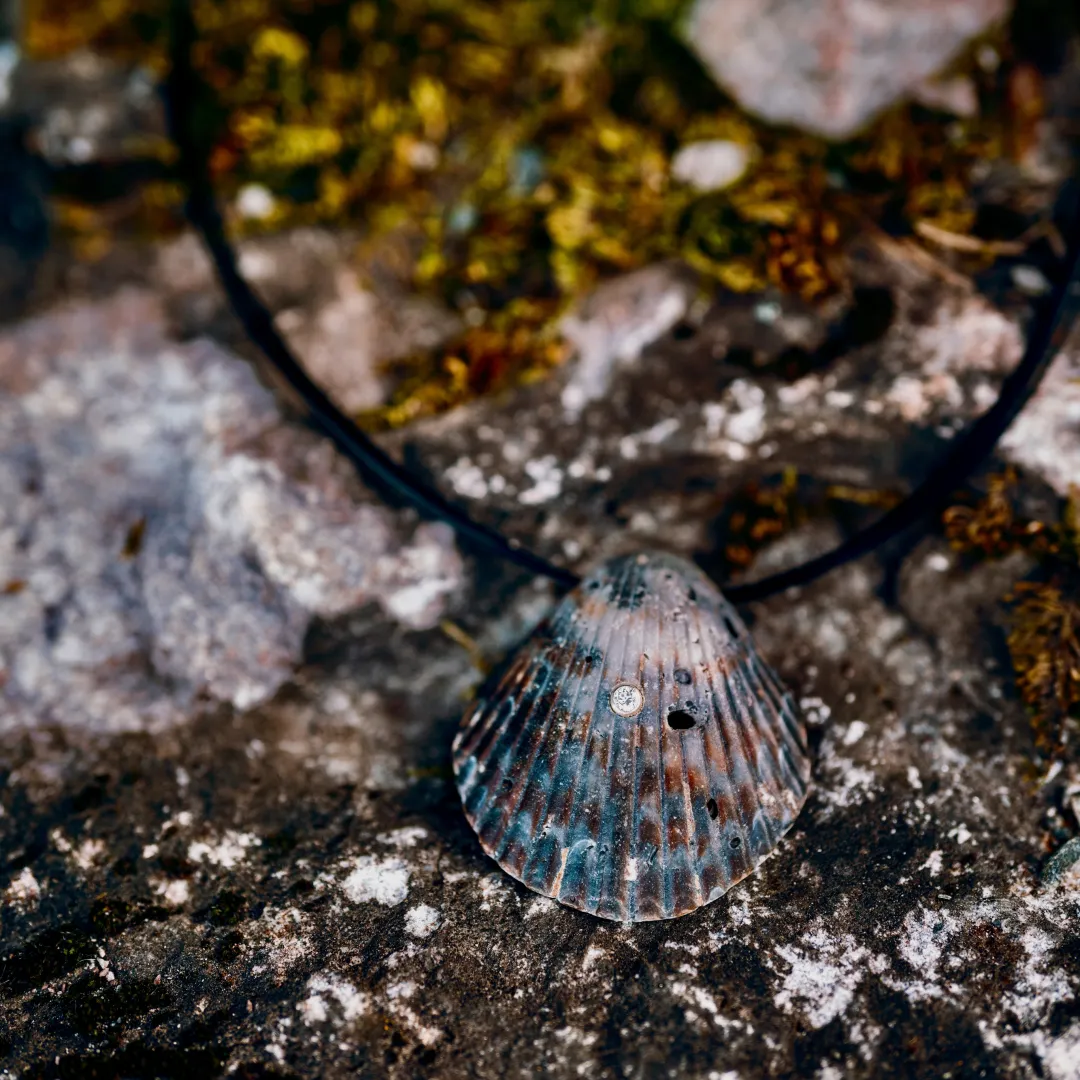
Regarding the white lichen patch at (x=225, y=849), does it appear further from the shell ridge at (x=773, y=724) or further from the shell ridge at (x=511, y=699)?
the shell ridge at (x=773, y=724)

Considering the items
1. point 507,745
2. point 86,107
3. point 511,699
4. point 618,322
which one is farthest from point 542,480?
point 86,107

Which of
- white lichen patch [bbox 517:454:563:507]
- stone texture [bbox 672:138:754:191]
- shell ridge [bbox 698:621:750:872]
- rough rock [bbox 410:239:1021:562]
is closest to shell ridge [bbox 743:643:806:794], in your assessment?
shell ridge [bbox 698:621:750:872]

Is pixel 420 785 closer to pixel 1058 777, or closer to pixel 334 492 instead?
pixel 334 492

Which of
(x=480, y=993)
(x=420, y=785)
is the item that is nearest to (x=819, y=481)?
(x=420, y=785)

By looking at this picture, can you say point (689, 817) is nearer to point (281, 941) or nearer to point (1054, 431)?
point (281, 941)

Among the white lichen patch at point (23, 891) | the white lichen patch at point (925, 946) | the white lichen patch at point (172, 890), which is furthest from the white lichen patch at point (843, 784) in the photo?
the white lichen patch at point (23, 891)
